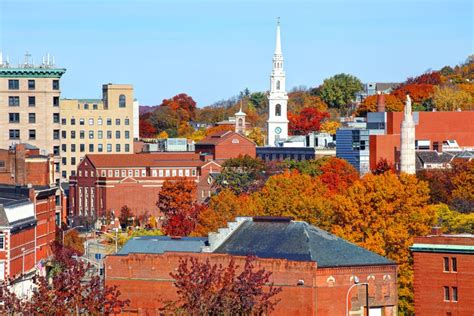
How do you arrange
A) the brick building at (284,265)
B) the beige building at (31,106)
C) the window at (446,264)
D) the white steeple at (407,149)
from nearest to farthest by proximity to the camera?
the brick building at (284,265), the window at (446,264), the white steeple at (407,149), the beige building at (31,106)

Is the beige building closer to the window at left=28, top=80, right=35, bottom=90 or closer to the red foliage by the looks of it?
the window at left=28, top=80, right=35, bottom=90

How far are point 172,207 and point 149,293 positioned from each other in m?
99.0

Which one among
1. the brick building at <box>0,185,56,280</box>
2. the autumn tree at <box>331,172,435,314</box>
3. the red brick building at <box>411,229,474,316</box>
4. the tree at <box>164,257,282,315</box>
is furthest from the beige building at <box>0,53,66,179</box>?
the tree at <box>164,257,282,315</box>

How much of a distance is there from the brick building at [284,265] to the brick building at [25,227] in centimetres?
1150

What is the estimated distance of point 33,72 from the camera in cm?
17750

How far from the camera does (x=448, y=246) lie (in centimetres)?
9494

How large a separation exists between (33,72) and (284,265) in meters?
87.9

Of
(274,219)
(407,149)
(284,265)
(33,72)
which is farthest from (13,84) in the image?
(284,265)

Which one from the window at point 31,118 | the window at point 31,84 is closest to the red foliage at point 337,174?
the window at point 31,118

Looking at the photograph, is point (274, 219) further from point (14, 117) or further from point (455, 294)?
point (14, 117)

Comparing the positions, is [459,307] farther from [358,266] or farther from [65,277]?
[65,277]

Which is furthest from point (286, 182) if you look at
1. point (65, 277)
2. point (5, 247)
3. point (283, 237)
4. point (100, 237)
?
point (65, 277)

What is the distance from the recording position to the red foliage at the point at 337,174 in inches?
6732

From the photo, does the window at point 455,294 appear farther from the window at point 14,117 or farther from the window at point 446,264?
the window at point 14,117
